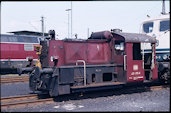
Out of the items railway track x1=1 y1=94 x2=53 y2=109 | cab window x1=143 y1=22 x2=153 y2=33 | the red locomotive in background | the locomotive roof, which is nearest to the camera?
railway track x1=1 y1=94 x2=53 y2=109

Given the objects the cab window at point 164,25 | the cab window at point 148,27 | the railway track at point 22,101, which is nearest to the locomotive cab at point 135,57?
the cab window at point 164,25

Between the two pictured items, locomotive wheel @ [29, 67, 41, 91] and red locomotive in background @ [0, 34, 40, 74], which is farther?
red locomotive in background @ [0, 34, 40, 74]

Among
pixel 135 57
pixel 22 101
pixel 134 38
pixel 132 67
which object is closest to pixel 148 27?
pixel 135 57

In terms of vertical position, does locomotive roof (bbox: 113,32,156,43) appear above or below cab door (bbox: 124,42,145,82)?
above

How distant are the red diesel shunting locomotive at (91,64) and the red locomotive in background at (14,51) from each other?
11034 mm

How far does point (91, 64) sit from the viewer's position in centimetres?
920

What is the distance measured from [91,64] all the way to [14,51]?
38.9ft

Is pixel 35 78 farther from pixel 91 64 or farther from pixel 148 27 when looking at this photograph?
pixel 148 27

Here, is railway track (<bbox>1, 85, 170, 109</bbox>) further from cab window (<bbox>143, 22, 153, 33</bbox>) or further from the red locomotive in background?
the red locomotive in background

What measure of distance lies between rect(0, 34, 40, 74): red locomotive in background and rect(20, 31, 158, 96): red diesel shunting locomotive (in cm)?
1103

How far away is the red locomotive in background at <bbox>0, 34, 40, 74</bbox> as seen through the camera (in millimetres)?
18625

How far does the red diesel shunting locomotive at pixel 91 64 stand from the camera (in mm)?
7918

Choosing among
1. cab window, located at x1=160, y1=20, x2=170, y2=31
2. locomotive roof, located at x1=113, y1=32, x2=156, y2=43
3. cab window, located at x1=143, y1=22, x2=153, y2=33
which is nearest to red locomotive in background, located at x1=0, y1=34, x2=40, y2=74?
cab window, located at x1=143, y1=22, x2=153, y2=33

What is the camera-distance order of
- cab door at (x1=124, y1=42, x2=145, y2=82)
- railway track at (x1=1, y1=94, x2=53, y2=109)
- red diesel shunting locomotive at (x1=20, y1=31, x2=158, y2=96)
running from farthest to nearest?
cab door at (x1=124, y1=42, x2=145, y2=82)
red diesel shunting locomotive at (x1=20, y1=31, x2=158, y2=96)
railway track at (x1=1, y1=94, x2=53, y2=109)
